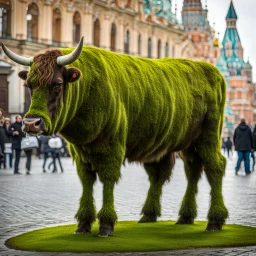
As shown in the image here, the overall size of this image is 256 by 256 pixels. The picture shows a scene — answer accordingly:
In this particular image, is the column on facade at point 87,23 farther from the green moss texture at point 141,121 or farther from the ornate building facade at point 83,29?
the green moss texture at point 141,121

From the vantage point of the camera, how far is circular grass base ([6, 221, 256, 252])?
7617mm

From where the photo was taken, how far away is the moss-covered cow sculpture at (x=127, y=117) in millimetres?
7676

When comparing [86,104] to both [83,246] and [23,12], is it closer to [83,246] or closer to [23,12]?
[83,246]

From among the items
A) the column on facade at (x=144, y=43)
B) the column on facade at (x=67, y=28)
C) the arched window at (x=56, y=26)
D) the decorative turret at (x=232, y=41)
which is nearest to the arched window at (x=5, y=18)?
the arched window at (x=56, y=26)

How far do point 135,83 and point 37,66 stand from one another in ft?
4.20

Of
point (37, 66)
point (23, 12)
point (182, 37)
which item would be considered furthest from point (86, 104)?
point (182, 37)

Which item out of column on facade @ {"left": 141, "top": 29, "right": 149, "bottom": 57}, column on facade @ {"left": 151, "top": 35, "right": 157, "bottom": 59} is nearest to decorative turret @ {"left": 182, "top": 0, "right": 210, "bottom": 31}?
column on facade @ {"left": 151, "top": 35, "right": 157, "bottom": 59}

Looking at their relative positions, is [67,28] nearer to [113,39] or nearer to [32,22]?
[32,22]

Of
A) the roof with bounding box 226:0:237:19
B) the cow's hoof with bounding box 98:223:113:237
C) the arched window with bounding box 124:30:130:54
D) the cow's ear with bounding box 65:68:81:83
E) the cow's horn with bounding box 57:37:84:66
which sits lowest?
the cow's hoof with bounding box 98:223:113:237

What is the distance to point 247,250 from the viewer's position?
7527 mm

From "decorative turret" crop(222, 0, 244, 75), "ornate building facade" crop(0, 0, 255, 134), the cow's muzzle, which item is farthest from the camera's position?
"decorative turret" crop(222, 0, 244, 75)

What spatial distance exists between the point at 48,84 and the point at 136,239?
1.83m

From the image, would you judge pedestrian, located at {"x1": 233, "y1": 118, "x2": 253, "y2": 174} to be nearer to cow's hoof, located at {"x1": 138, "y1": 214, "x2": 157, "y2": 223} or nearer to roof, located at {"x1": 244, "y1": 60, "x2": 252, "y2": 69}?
cow's hoof, located at {"x1": 138, "y1": 214, "x2": 157, "y2": 223}

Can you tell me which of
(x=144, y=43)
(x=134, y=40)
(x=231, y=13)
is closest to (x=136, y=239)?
(x=134, y=40)
